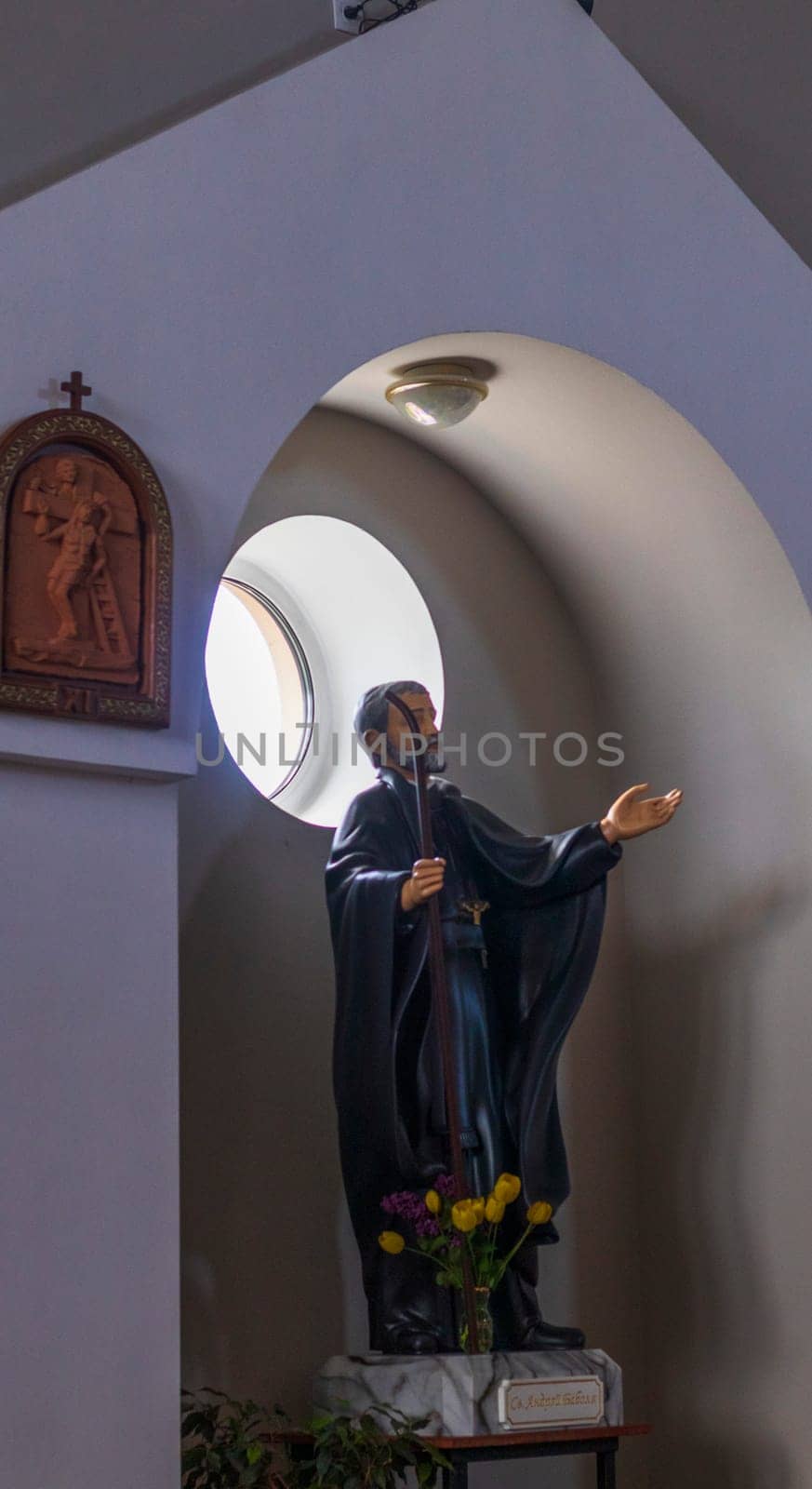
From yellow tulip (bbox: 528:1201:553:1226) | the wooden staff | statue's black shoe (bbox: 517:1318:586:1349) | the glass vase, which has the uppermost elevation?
the wooden staff

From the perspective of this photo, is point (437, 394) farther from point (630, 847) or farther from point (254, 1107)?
point (254, 1107)

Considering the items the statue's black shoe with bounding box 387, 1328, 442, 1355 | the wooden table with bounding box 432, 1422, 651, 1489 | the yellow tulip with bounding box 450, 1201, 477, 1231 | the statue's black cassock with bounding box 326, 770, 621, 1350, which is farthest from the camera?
the statue's black cassock with bounding box 326, 770, 621, 1350

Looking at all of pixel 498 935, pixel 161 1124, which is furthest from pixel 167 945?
pixel 498 935

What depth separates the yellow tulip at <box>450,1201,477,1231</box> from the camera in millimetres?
4480

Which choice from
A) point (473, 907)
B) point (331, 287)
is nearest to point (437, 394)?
point (331, 287)

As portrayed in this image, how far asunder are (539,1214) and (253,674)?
2003 mm

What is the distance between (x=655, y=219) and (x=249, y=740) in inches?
74.6

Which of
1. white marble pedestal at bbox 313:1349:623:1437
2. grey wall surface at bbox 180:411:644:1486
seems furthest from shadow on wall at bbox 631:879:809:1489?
white marble pedestal at bbox 313:1349:623:1437

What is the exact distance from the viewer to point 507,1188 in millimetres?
4582

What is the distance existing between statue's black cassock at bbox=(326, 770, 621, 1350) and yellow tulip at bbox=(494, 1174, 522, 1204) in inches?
6.4

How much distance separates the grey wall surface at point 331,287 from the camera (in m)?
3.90

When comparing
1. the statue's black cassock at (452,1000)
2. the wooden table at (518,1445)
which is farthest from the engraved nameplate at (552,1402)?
the statue's black cassock at (452,1000)

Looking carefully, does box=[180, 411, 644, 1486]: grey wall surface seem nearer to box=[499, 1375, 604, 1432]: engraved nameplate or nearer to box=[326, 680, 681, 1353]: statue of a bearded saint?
box=[326, 680, 681, 1353]: statue of a bearded saint

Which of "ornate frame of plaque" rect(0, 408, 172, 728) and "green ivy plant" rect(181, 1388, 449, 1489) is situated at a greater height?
"ornate frame of plaque" rect(0, 408, 172, 728)
